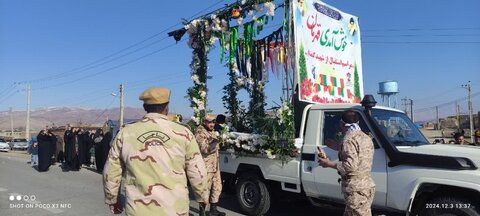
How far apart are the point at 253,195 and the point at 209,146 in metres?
1.21

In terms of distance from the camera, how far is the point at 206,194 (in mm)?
3479

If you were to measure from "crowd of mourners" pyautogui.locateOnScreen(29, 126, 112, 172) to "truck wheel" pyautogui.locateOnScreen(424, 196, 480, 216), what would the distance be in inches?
464

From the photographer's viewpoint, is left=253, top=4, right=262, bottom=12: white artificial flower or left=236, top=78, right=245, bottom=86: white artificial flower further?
left=236, top=78, right=245, bottom=86: white artificial flower

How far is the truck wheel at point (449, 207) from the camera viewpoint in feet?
15.0

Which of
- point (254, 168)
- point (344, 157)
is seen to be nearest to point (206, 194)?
point (344, 157)

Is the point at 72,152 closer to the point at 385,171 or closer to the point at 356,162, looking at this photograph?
the point at 385,171

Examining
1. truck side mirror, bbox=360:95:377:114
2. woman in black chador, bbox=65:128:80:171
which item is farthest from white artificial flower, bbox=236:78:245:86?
woman in black chador, bbox=65:128:80:171

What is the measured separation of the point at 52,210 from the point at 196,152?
5.74m

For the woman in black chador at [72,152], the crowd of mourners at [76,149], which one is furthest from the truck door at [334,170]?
the woman in black chador at [72,152]

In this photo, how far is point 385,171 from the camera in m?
5.29

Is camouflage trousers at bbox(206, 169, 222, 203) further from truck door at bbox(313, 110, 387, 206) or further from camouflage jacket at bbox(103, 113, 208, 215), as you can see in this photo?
camouflage jacket at bbox(103, 113, 208, 215)

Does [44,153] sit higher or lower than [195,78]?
lower

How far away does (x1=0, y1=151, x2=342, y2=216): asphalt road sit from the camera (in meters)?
7.85

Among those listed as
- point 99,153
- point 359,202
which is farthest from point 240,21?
point 99,153
